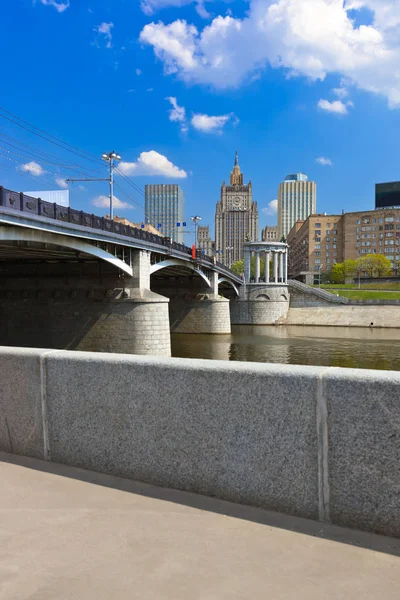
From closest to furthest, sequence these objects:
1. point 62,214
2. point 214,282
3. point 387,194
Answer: point 62,214 → point 214,282 → point 387,194

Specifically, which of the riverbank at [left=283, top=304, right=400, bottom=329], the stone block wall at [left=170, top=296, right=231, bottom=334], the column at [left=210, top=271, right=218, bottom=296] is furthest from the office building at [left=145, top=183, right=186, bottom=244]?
the stone block wall at [left=170, top=296, right=231, bottom=334]

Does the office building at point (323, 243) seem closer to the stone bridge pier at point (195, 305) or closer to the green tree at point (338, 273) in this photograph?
the green tree at point (338, 273)

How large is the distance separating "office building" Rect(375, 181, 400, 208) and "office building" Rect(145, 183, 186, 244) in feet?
179

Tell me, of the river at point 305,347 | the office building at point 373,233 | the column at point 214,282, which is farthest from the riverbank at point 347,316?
the office building at point 373,233

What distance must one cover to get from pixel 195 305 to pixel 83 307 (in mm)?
20332

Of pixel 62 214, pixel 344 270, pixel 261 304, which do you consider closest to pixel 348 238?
pixel 344 270

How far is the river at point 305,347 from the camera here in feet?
99.7

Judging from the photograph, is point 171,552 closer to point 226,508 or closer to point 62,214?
point 226,508

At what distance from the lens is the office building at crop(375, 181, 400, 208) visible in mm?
110875

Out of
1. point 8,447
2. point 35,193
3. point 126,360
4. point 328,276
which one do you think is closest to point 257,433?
point 126,360

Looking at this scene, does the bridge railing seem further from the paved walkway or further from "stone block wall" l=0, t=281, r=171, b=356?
the paved walkway

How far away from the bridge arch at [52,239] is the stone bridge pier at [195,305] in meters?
20.7

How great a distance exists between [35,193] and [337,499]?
3032 centimetres

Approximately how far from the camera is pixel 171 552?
2.36 metres
